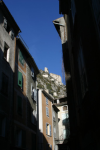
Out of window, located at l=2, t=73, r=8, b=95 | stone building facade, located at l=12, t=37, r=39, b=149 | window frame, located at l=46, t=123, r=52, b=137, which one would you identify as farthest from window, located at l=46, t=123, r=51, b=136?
window, located at l=2, t=73, r=8, b=95

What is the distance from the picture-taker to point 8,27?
18.0m

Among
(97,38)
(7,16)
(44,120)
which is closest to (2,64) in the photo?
(7,16)

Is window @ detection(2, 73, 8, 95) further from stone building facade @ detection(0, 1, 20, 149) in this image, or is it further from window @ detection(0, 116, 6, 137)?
window @ detection(0, 116, 6, 137)

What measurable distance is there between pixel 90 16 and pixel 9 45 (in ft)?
40.6

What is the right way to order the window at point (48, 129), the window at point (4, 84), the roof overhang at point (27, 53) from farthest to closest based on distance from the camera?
the window at point (48, 129) → the roof overhang at point (27, 53) → the window at point (4, 84)

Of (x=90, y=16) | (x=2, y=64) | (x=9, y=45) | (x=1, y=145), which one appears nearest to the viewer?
(x=90, y=16)

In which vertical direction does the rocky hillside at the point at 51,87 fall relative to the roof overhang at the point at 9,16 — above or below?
above

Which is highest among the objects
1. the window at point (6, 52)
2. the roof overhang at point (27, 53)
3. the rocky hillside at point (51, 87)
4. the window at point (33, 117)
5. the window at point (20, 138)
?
the rocky hillside at point (51, 87)

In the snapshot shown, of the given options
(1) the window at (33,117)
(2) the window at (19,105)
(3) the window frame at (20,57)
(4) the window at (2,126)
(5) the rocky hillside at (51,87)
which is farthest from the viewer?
(5) the rocky hillside at (51,87)

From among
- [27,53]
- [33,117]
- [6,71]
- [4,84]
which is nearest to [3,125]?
[4,84]

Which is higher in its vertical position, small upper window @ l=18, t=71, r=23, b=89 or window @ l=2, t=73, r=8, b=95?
small upper window @ l=18, t=71, r=23, b=89

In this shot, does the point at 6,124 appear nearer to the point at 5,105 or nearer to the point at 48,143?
the point at 5,105

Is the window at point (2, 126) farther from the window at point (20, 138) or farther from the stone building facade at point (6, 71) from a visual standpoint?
the window at point (20, 138)

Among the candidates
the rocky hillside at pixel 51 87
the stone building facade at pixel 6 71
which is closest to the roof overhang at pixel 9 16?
the stone building facade at pixel 6 71
